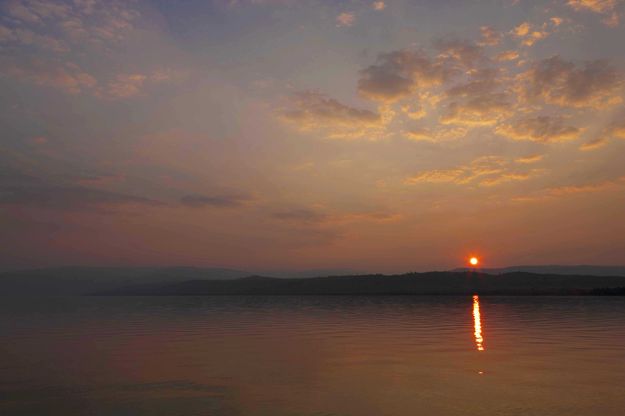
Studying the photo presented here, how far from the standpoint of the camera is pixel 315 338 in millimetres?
40438

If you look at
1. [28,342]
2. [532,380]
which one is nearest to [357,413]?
[532,380]

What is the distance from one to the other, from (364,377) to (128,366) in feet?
43.1

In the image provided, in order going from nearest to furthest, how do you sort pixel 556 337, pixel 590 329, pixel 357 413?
pixel 357 413, pixel 556 337, pixel 590 329

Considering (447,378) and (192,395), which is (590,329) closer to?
(447,378)

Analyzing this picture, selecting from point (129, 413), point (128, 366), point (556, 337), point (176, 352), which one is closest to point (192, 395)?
point (129, 413)

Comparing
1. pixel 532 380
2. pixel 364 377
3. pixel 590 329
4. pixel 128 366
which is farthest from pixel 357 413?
pixel 590 329

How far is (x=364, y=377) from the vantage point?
23.2 metres

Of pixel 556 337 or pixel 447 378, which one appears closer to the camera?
pixel 447 378

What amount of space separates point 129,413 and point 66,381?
819cm

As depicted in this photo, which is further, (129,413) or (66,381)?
(66,381)

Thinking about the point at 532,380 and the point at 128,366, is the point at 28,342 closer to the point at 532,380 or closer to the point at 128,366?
the point at 128,366

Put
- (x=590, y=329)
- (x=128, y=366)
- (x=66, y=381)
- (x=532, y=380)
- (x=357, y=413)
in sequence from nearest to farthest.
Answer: (x=357, y=413)
(x=532, y=380)
(x=66, y=381)
(x=128, y=366)
(x=590, y=329)

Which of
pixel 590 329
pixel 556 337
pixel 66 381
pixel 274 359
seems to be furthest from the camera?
pixel 590 329

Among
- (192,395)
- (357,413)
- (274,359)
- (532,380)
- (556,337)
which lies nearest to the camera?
(357,413)
